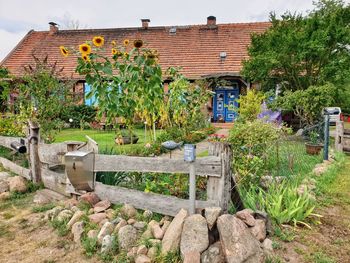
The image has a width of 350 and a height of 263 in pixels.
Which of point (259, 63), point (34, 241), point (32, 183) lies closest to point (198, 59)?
point (259, 63)

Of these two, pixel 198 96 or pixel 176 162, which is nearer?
pixel 176 162

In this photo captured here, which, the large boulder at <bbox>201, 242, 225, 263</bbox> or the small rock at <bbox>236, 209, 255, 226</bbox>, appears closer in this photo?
the large boulder at <bbox>201, 242, 225, 263</bbox>

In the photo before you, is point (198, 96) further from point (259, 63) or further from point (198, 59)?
point (198, 59)

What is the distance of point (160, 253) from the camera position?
9.42ft

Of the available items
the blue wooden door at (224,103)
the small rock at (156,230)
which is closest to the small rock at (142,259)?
the small rock at (156,230)

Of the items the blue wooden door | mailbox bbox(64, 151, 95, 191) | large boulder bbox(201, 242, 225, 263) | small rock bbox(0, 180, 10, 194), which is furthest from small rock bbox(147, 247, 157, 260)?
the blue wooden door

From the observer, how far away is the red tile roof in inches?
678

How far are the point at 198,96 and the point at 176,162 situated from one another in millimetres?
7227

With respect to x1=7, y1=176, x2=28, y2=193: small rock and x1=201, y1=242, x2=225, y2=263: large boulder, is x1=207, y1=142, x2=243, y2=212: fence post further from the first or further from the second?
x1=7, y1=176, x2=28, y2=193: small rock

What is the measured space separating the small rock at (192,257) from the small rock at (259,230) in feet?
2.06

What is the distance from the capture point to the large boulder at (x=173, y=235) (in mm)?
2875

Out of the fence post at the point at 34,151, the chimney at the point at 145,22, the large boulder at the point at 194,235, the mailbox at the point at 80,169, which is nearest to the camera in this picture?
the large boulder at the point at 194,235

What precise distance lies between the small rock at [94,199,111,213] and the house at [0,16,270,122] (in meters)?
12.1

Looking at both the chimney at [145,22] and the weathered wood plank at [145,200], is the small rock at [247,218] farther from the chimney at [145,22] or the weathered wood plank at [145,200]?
the chimney at [145,22]
